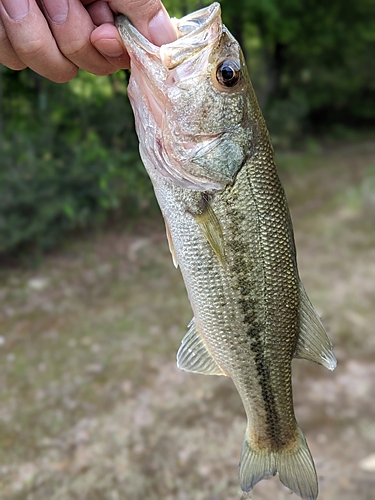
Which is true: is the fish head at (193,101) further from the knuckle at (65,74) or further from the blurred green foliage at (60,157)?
the blurred green foliage at (60,157)

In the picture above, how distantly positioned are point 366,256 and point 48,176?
14.9 ft

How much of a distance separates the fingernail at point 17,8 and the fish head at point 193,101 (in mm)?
320

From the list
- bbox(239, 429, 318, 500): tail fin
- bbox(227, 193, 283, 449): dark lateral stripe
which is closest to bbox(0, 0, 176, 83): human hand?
bbox(227, 193, 283, 449): dark lateral stripe

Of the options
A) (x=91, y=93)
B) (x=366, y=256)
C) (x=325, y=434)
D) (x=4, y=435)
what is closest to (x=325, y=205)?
(x=366, y=256)

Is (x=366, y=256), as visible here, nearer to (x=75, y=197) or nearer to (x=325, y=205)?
(x=325, y=205)

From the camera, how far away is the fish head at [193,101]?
1.54m

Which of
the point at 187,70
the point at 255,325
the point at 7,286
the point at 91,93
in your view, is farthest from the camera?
the point at 91,93

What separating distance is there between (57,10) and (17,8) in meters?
0.14

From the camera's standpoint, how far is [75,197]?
21.4ft

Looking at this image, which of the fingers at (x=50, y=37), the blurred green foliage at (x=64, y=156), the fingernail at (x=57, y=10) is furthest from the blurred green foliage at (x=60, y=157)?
the fingernail at (x=57, y=10)

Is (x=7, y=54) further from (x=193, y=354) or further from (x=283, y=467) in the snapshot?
(x=283, y=467)

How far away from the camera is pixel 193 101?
1614mm

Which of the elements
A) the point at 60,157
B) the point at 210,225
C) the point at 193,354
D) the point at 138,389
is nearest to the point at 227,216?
the point at 210,225

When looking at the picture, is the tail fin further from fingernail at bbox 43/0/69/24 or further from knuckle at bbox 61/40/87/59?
fingernail at bbox 43/0/69/24
